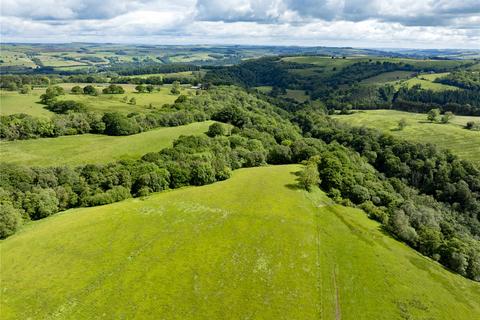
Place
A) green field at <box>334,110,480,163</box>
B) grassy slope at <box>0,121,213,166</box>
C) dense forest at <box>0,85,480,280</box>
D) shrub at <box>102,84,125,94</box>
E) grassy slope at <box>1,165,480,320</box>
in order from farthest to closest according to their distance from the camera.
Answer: shrub at <box>102,84,125,94</box> → green field at <box>334,110,480,163</box> → grassy slope at <box>0,121,213,166</box> → dense forest at <box>0,85,480,280</box> → grassy slope at <box>1,165,480,320</box>

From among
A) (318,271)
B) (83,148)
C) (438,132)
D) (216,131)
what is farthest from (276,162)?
(438,132)

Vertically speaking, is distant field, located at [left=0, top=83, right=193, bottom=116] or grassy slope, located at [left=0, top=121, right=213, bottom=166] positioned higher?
distant field, located at [left=0, top=83, right=193, bottom=116]

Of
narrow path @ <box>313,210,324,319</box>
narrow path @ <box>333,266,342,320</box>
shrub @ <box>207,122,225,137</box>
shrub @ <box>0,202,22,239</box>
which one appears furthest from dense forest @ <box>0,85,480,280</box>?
narrow path @ <box>333,266,342,320</box>

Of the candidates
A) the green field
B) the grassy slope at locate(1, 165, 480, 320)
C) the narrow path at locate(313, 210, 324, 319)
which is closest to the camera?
the grassy slope at locate(1, 165, 480, 320)

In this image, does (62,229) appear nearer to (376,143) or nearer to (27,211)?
(27,211)

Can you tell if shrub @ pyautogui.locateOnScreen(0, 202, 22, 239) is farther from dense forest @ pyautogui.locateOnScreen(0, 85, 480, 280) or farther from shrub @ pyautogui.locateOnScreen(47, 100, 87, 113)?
shrub @ pyautogui.locateOnScreen(47, 100, 87, 113)

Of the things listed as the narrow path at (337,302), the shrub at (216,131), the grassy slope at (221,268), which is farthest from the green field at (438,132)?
the narrow path at (337,302)

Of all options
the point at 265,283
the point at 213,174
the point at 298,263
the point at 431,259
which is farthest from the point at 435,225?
the point at 213,174

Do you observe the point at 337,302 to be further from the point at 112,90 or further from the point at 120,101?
the point at 112,90
